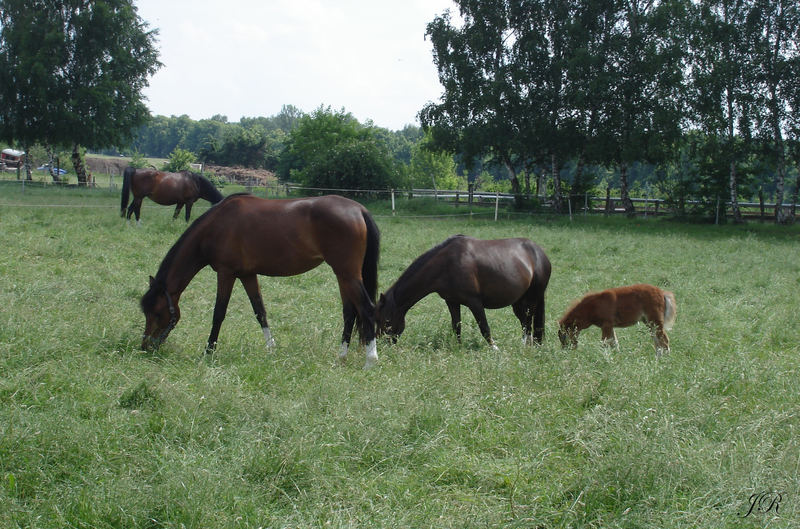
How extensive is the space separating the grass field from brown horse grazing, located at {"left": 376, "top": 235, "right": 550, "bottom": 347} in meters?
0.35

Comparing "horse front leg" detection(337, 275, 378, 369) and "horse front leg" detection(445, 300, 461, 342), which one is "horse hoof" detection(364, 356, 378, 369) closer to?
"horse front leg" detection(337, 275, 378, 369)

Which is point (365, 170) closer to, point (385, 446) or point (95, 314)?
point (95, 314)

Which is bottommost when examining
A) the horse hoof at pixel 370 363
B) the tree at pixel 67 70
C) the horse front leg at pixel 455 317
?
the horse hoof at pixel 370 363

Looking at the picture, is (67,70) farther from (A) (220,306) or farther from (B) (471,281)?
(B) (471,281)

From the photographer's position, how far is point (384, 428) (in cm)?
362

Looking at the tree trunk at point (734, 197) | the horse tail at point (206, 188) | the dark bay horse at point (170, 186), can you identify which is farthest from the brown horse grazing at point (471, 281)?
the tree trunk at point (734, 197)

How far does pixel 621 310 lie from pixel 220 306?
436 centimetres

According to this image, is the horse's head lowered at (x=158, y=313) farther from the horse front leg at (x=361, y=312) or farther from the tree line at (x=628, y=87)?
the tree line at (x=628, y=87)

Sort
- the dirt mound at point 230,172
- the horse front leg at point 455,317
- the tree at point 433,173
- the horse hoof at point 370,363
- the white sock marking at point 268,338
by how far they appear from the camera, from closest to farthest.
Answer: the horse hoof at point 370,363
the white sock marking at point 268,338
the horse front leg at point 455,317
the dirt mound at point 230,172
the tree at point 433,173

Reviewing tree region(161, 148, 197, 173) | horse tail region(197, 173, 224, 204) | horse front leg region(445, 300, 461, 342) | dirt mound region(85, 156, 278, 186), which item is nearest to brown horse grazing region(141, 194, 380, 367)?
horse front leg region(445, 300, 461, 342)

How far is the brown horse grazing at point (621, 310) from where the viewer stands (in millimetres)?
6707

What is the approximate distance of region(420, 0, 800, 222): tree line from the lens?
23438 mm
